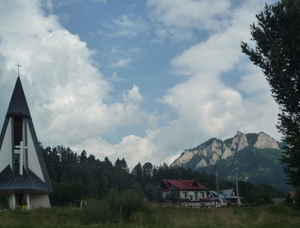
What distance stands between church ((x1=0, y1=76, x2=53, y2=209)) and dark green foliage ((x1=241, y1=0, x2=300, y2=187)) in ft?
63.8

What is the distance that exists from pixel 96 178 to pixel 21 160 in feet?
133

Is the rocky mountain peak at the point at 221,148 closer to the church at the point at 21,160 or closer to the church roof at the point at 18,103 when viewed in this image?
the church roof at the point at 18,103

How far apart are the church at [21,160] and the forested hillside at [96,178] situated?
18.7m

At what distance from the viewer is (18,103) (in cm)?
3619

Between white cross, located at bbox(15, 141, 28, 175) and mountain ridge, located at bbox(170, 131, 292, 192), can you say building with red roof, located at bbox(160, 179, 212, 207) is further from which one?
mountain ridge, located at bbox(170, 131, 292, 192)

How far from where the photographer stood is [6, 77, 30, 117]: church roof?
116 ft

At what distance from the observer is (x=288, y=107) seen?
2264cm

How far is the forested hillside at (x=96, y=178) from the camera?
53.6 meters

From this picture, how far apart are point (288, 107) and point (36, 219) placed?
14.4m

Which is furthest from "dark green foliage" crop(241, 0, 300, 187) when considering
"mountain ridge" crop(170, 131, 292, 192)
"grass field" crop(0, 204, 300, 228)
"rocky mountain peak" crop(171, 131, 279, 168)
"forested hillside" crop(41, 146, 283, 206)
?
"rocky mountain peak" crop(171, 131, 279, 168)

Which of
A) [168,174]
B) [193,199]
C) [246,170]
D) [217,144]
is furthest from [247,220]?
[217,144]

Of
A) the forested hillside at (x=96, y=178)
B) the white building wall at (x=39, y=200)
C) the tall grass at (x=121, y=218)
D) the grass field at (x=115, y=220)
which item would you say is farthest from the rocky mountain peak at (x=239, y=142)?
the tall grass at (x=121, y=218)

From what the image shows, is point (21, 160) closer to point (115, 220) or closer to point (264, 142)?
point (115, 220)

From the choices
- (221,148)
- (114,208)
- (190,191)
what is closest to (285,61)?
(114,208)
